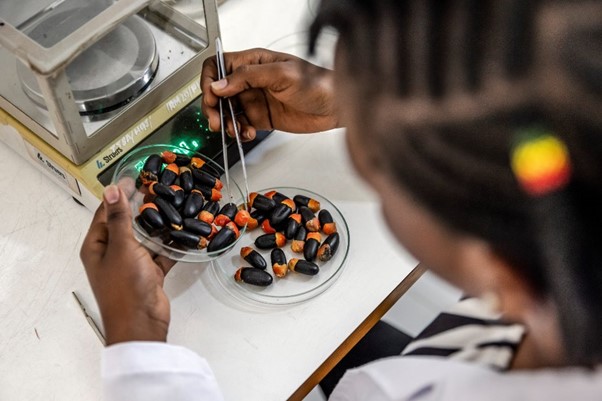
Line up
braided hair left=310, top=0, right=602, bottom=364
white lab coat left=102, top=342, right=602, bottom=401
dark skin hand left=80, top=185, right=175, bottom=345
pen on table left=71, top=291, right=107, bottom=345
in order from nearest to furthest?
1. braided hair left=310, top=0, right=602, bottom=364
2. white lab coat left=102, top=342, right=602, bottom=401
3. dark skin hand left=80, top=185, right=175, bottom=345
4. pen on table left=71, top=291, right=107, bottom=345

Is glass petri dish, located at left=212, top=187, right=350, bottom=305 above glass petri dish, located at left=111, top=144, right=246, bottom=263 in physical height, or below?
below

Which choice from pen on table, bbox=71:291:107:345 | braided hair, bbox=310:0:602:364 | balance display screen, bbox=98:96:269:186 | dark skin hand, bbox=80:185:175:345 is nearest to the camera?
braided hair, bbox=310:0:602:364

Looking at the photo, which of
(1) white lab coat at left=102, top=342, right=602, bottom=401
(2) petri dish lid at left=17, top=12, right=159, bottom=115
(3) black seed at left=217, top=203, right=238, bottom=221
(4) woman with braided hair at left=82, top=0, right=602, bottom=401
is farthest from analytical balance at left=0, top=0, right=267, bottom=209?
(4) woman with braided hair at left=82, top=0, right=602, bottom=401

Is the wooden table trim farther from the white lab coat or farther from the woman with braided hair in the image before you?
the woman with braided hair

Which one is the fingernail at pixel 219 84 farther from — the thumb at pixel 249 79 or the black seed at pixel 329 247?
the black seed at pixel 329 247

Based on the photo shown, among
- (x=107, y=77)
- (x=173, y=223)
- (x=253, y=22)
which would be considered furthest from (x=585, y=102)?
(x=253, y=22)

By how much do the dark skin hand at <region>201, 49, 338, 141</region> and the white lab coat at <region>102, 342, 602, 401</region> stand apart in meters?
0.35

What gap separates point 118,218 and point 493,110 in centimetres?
50

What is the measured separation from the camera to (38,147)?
950 millimetres

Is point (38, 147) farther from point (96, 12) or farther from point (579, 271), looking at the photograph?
point (579, 271)

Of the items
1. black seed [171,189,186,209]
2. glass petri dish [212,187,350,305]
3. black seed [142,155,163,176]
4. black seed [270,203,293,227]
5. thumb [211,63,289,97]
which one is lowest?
glass petri dish [212,187,350,305]

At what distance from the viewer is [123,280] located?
77cm

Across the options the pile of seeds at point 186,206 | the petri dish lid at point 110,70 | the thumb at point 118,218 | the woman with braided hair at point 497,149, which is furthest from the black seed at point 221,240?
the woman with braided hair at point 497,149

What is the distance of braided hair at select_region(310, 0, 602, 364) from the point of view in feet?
1.26
